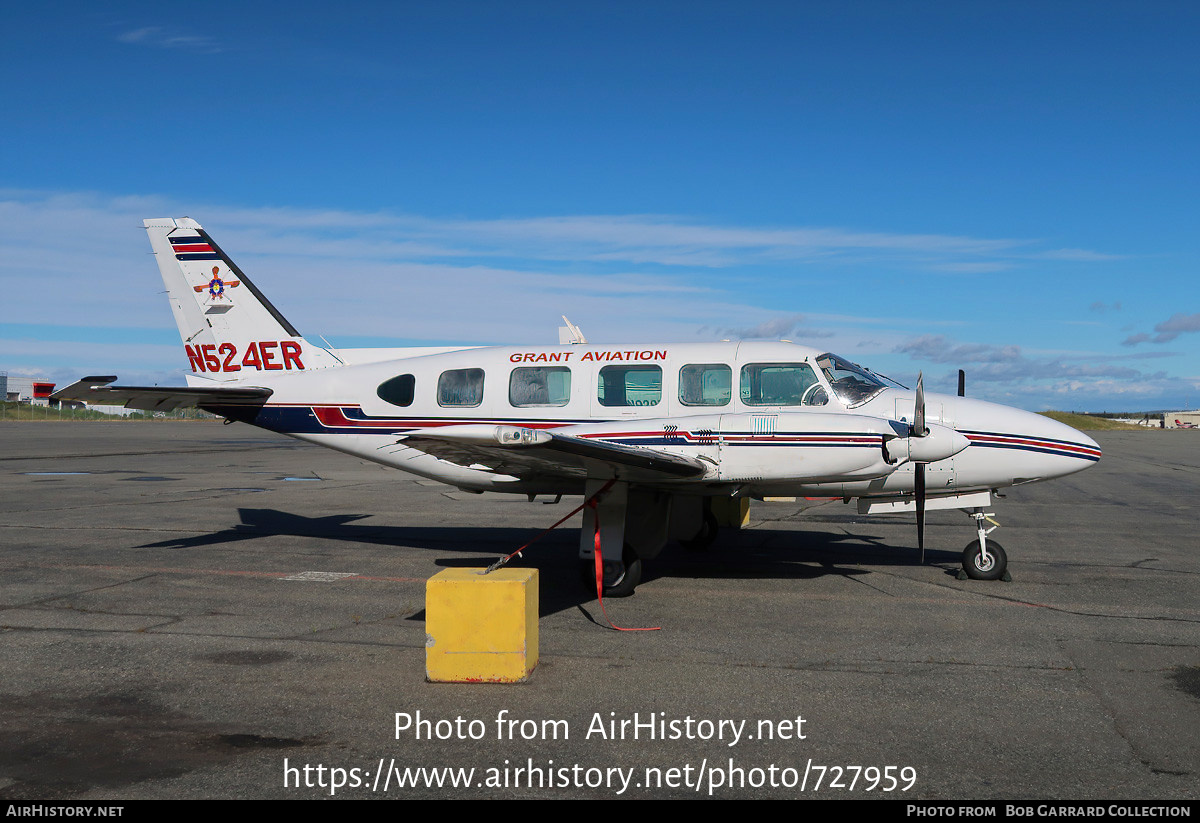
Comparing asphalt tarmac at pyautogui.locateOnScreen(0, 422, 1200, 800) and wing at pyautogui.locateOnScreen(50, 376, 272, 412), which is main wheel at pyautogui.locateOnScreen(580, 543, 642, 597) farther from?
wing at pyautogui.locateOnScreen(50, 376, 272, 412)

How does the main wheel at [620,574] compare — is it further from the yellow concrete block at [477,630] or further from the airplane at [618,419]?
the yellow concrete block at [477,630]

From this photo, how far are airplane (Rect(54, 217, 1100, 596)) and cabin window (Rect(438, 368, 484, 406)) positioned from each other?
0.07 feet

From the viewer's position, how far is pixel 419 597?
1019 centimetres

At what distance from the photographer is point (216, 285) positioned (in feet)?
45.6

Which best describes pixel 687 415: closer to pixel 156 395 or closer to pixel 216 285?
pixel 156 395

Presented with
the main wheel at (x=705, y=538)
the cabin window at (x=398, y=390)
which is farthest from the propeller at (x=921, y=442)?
the cabin window at (x=398, y=390)

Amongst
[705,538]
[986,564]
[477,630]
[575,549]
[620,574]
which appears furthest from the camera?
[575,549]

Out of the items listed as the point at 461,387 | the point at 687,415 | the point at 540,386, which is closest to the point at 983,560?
the point at 687,415

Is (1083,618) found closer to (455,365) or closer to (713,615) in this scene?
(713,615)

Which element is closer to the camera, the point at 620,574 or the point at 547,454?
the point at 547,454

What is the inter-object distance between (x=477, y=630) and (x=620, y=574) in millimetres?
3546

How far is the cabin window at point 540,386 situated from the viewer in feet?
38.7

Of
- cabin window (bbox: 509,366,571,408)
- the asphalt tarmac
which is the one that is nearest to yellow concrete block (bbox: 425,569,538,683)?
the asphalt tarmac

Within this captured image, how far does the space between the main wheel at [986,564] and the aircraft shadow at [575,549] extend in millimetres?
1298
